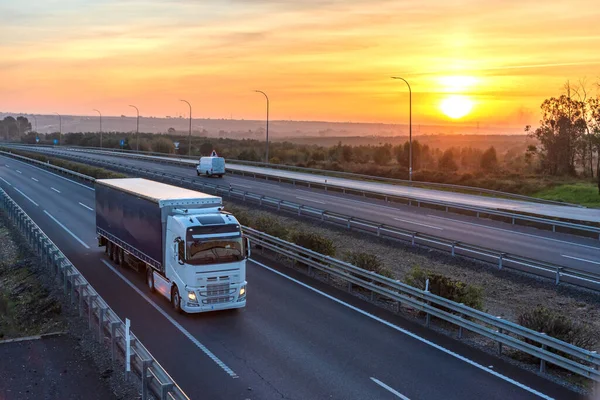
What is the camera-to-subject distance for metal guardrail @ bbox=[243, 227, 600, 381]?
12234mm

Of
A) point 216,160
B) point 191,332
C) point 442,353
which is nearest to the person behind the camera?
point 442,353

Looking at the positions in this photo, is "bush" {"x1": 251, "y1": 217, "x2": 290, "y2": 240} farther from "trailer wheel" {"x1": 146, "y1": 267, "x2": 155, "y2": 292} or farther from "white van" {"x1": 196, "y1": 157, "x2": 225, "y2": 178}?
"white van" {"x1": 196, "y1": 157, "x2": 225, "y2": 178}

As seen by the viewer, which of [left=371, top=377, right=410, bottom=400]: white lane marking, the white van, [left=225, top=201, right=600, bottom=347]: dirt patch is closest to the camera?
[left=371, top=377, right=410, bottom=400]: white lane marking

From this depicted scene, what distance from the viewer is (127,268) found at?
2214cm

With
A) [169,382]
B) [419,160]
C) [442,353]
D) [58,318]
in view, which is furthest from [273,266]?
[419,160]

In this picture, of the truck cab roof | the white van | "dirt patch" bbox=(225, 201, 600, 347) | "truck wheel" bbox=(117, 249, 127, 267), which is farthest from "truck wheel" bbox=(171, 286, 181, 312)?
the white van

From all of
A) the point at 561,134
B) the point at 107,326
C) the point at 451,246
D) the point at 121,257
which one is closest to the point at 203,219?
the point at 107,326

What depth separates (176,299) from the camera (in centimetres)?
1664

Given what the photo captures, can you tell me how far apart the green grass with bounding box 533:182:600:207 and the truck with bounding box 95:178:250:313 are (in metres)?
37.2

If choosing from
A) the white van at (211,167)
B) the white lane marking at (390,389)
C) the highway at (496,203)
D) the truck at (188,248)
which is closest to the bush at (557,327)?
the white lane marking at (390,389)

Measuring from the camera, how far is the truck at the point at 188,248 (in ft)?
52.5

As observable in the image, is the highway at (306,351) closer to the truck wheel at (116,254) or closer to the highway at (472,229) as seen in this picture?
the truck wheel at (116,254)

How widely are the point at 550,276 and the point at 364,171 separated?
161ft

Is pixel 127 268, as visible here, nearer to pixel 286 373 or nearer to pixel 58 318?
pixel 58 318
